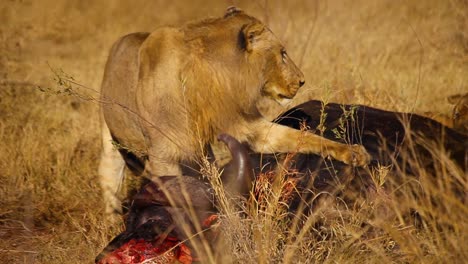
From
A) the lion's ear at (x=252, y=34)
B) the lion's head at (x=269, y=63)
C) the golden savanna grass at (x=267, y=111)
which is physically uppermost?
the lion's ear at (x=252, y=34)

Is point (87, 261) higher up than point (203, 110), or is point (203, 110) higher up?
point (203, 110)

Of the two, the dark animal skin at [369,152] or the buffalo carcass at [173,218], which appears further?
the dark animal skin at [369,152]

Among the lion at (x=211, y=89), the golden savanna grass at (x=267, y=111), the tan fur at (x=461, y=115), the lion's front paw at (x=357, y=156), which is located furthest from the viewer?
the tan fur at (x=461, y=115)

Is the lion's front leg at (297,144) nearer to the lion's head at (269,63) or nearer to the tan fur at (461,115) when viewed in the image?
the lion's head at (269,63)

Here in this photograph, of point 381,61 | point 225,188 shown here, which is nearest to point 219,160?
point 225,188

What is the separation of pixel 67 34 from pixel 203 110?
661 centimetres

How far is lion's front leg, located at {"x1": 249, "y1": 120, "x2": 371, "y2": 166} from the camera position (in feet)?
13.4

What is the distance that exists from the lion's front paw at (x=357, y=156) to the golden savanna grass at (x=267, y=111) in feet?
0.36

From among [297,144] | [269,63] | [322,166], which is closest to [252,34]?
[269,63]

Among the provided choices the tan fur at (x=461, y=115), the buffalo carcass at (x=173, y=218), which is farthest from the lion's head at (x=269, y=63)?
the tan fur at (x=461, y=115)

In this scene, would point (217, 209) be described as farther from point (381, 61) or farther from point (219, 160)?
point (381, 61)

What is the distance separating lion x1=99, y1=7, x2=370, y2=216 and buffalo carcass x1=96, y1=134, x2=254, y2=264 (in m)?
0.61

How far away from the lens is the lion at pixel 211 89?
4355 millimetres

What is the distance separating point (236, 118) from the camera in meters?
4.48
